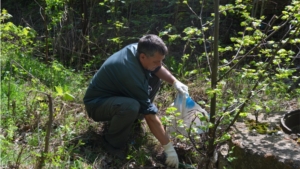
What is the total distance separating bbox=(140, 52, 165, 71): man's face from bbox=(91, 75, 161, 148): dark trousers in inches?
14.7

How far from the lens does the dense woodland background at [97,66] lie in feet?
12.0

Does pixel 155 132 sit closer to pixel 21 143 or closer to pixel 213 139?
pixel 213 139

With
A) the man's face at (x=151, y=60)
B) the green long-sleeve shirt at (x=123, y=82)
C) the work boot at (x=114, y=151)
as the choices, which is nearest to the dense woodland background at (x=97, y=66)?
the work boot at (x=114, y=151)

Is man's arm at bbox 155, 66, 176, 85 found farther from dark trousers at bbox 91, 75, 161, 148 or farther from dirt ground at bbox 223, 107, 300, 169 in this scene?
dirt ground at bbox 223, 107, 300, 169

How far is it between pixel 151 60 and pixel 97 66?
2.78 metres

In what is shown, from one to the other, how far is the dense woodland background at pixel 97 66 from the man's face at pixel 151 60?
236mm

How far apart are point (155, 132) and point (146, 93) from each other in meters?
0.38

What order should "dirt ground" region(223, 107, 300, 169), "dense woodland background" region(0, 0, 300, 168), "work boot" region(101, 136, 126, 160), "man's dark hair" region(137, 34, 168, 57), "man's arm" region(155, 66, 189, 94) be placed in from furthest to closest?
"man's arm" region(155, 66, 189, 94) → "work boot" region(101, 136, 126, 160) → "man's dark hair" region(137, 34, 168, 57) → "dense woodland background" region(0, 0, 300, 168) → "dirt ground" region(223, 107, 300, 169)

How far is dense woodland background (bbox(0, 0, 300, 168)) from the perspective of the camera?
3.65 metres

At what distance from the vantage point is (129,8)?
8211 mm

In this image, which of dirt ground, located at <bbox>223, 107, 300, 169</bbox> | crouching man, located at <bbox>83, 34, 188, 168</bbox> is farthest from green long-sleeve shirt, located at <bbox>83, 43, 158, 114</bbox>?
dirt ground, located at <bbox>223, 107, 300, 169</bbox>

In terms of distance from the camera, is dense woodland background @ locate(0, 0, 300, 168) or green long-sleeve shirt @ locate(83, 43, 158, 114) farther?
green long-sleeve shirt @ locate(83, 43, 158, 114)

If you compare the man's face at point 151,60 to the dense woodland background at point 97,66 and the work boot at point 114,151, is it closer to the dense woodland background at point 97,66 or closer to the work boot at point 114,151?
the dense woodland background at point 97,66

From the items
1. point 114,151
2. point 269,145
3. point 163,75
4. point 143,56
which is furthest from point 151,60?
point 269,145
